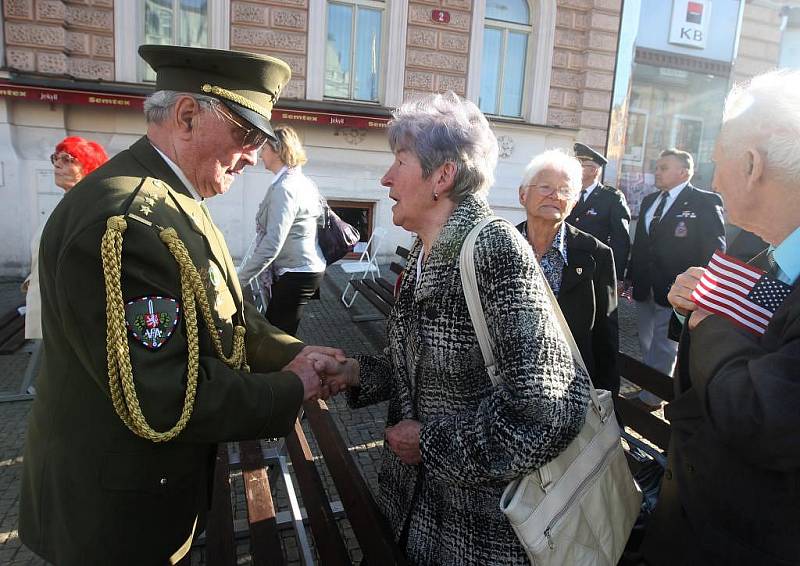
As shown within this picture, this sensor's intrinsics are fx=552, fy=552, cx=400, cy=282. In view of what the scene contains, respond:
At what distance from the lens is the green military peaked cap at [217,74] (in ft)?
5.37

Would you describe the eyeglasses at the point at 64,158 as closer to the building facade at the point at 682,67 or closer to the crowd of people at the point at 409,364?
the crowd of people at the point at 409,364

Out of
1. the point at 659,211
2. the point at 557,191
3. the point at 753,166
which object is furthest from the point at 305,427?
the point at 659,211

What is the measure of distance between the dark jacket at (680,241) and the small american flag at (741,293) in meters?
3.82

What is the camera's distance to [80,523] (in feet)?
4.79

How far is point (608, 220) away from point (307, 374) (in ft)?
15.0

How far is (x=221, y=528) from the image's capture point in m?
2.02

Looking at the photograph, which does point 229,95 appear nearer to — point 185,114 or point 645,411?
point 185,114

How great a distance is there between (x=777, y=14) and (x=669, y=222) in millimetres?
11763

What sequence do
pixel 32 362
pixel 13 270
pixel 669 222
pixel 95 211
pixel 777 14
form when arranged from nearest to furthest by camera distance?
pixel 95 211, pixel 32 362, pixel 669 222, pixel 13 270, pixel 777 14

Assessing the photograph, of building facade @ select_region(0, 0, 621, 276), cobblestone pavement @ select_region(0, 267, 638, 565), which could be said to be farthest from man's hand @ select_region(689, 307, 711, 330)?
building facade @ select_region(0, 0, 621, 276)

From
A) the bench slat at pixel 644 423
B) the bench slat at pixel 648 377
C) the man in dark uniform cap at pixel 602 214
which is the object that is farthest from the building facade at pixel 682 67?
the bench slat at pixel 644 423

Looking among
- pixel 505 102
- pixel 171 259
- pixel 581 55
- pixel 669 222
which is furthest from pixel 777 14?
pixel 171 259

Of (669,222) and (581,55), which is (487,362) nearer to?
(669,222)

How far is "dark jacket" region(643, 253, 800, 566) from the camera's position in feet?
3.65
